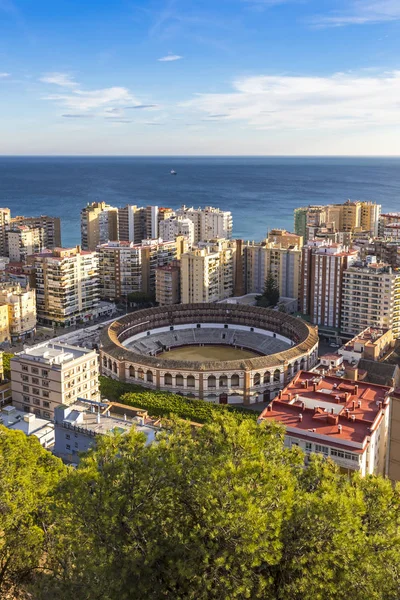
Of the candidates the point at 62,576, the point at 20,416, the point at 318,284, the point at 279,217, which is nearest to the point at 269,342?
the point at 318,284

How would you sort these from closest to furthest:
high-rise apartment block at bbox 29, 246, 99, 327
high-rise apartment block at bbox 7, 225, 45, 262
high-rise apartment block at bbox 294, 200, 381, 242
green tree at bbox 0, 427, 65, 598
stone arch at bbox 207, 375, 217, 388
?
green tree at bbox 0, 427, 65, 598 < stone arch at bbox 207, 375, 217, 388 < high-rise apartment block at bbox 29, 246, 99, 327 < high-rise apartment block at bbox 7, 225, 45, 262 < high-rise apartment block at bbox 294, 200, 381, 242

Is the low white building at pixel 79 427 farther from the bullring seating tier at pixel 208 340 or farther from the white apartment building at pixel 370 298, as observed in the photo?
the white apartment building at pixel 370 298

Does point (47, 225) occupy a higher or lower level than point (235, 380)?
higher

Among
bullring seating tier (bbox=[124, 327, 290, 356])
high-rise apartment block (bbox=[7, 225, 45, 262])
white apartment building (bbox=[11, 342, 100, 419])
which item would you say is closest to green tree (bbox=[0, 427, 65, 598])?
white apartment building (bbox=[11, 342, 100, 419])

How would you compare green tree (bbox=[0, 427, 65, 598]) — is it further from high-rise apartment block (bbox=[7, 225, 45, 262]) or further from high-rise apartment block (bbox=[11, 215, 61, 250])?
high-rise apartment block (bbox=[11, 215, 61, 250])

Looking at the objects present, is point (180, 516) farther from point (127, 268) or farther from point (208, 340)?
point (127, 268)

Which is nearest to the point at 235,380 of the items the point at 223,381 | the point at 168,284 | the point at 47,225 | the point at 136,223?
the point at 223,381

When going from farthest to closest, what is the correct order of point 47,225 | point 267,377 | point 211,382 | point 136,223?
point 47,225 < point 136,223 < point 267,377 < point 211,382

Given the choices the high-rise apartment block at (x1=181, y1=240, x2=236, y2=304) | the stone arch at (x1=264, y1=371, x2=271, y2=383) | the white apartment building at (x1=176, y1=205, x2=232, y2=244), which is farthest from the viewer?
the white apartment building at (x1=176, y1=205, x2=232, y2=244)
